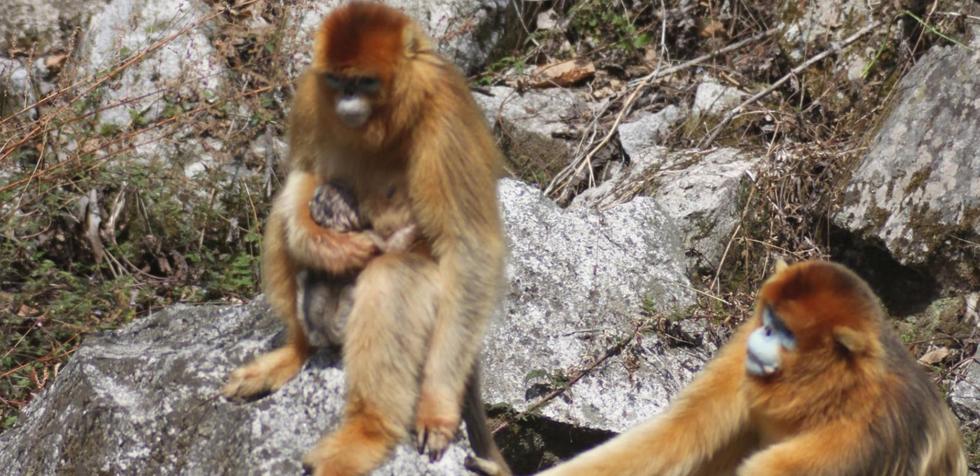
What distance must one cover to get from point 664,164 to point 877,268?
159 cm

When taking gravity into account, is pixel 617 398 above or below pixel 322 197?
below

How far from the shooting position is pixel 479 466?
195 inches

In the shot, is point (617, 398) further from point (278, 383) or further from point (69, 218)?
point (69, 218)

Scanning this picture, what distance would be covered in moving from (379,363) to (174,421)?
1021 mm

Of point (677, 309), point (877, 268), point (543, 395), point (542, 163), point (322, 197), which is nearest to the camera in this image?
point (322, 197)

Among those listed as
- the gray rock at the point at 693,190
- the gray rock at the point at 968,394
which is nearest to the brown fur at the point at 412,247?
the gray rock at the point at 693,190

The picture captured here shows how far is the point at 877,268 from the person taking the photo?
25.8 feet

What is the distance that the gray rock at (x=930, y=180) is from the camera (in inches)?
293

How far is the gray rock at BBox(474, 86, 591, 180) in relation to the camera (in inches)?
360

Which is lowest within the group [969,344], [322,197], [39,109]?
[969,344]

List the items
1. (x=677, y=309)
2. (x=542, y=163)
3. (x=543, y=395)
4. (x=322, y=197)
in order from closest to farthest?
1. (x=322, y=197)
2. (x=543, y=395)
3. (x=677, y=309)
4. (x=542, y=163)

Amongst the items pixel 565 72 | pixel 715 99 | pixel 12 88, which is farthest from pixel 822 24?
pixel 12 88

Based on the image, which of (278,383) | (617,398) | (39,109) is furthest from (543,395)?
(39,109)

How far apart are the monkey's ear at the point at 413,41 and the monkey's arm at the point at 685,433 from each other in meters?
1.79
